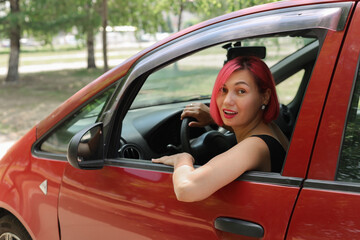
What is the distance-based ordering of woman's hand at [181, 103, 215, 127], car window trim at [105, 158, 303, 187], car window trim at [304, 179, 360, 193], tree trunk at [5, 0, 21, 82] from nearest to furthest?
1. car window trim at [304, 179, 360, 193]
2. car window trim at [105, 158, 303, 187]
3. woman's hand at [181, 103, 215, 127]
4. tree trunk at [5, 0, 21, 82]

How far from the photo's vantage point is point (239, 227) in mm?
1537

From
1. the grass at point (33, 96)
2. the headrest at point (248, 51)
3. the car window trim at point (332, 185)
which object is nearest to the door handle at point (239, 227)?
the car window trim at point (332, 185)

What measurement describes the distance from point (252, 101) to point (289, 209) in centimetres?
51

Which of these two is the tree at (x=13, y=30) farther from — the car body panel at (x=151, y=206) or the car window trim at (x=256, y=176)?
the car window trim at (x=256, y=176)

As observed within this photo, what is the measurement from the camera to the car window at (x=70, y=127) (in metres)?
2.27

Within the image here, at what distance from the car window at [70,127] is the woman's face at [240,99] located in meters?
0.69

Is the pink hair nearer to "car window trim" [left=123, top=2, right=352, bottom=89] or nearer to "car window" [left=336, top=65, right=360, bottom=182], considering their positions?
"car window trim" [left=123, top=2, right=352, bottom=89]

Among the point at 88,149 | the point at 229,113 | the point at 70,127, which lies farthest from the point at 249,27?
the point at 70,127

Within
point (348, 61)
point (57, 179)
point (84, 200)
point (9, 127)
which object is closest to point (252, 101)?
point (348, 61)

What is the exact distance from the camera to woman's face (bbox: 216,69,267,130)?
5.94 ft

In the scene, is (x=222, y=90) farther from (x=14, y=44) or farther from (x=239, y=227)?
(x=14, y=44)

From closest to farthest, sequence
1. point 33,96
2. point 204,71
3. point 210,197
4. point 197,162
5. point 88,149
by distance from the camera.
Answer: point 210,197, point 88,149, point 197,162, point 204,71, point 33,96

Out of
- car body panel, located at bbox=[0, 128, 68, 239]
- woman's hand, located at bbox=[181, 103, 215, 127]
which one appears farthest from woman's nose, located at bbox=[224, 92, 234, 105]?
car body panel, located at bbox=[0, 128, 68, 239]

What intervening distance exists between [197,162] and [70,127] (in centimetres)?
66
